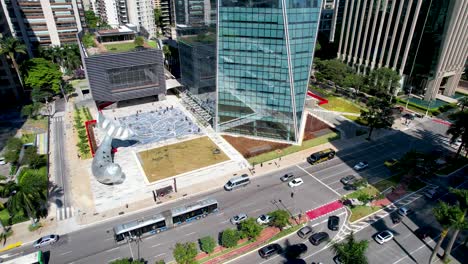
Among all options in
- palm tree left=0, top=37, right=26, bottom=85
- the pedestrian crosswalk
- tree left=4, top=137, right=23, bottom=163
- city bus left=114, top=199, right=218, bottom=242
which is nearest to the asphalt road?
city bus left=114, top=199, right=218, bottom=242

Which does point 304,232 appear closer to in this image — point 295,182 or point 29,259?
point 295,182

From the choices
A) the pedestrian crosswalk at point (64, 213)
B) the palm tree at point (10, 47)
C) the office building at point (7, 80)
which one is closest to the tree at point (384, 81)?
the pedestrian crosswalk at point (64, 213)

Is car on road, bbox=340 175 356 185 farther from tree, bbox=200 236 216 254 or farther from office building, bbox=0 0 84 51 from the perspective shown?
office building, bbox=0 0 84 51

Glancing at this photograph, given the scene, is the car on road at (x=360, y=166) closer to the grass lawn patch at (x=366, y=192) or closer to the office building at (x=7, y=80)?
the grass lawn patch at (x=366, y=192)

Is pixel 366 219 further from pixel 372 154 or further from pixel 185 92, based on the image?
pixel 185 92

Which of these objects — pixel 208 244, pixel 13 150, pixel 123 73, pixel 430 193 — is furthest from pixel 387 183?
pixel 13 150
